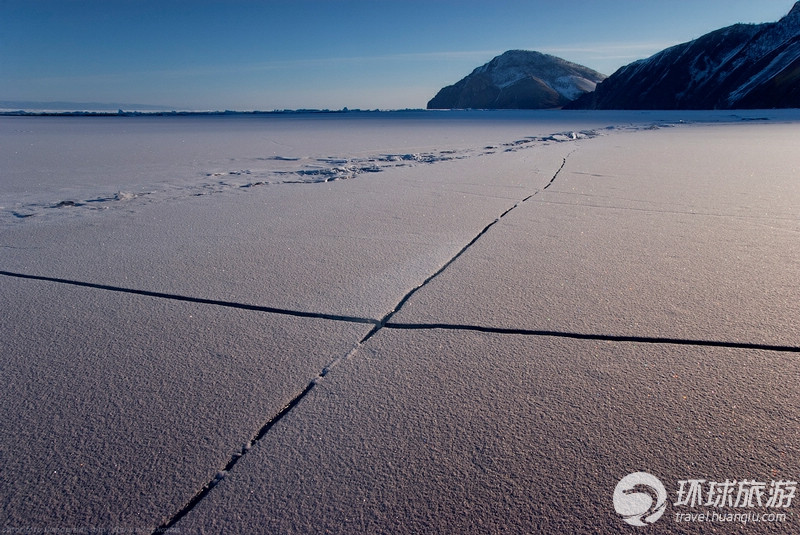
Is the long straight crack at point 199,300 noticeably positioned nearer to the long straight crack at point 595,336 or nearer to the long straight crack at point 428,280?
the long straight crack at point 428,280

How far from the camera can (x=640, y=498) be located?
1258 mm

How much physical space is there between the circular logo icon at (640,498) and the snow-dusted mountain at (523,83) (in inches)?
4922

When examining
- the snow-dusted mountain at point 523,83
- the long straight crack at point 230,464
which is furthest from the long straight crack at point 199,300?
the snow-dusted mountain at point 523,83

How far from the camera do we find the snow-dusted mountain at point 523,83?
4838 inches

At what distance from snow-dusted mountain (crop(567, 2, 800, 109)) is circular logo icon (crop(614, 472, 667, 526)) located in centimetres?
6841

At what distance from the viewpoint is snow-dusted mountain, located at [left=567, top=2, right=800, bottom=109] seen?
60969 millimetres

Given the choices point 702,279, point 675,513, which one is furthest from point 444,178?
point 675,513

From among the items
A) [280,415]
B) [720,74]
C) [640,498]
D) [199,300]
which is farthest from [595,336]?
[720,74]

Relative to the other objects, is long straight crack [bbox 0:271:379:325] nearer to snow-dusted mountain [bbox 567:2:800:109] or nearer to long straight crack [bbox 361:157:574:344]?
long straight crack [bbox 361:157:574:344]

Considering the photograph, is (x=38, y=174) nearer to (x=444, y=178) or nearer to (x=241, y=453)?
(x=444, y=178)

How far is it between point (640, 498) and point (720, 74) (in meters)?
90.4

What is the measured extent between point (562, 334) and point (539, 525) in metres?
1.02

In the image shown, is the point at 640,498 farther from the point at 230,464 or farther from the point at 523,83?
the point at 523,83

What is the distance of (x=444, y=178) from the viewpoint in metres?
6.60
